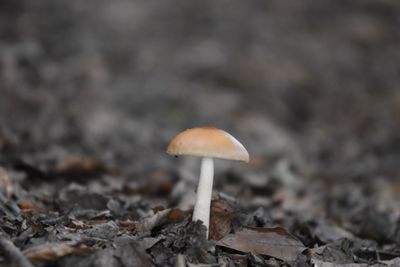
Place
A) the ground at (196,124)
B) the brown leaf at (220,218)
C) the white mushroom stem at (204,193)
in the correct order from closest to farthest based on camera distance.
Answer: the white mushroom stem at (204,193), the ground at (196,124), the brown leaf at (220,218)

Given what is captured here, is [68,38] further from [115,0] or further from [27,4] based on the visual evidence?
[115,0]

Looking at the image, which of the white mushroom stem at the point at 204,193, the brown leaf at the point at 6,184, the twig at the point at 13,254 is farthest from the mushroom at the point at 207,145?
the brown leaf at the point at 6,184

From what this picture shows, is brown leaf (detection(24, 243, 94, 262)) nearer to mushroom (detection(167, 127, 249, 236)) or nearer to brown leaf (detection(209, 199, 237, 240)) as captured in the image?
mushroom (detection(167, 127, 249, 236))

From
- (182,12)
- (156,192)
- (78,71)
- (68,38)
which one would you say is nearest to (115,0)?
(182,12)

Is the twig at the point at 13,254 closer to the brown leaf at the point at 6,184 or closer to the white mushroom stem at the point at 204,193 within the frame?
the white mushroom stem at the point at 204,193

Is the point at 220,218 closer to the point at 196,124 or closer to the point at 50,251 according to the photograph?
the point at 50,251

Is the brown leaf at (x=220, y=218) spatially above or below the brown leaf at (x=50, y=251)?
above

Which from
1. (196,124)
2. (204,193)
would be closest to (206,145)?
(204,193)
